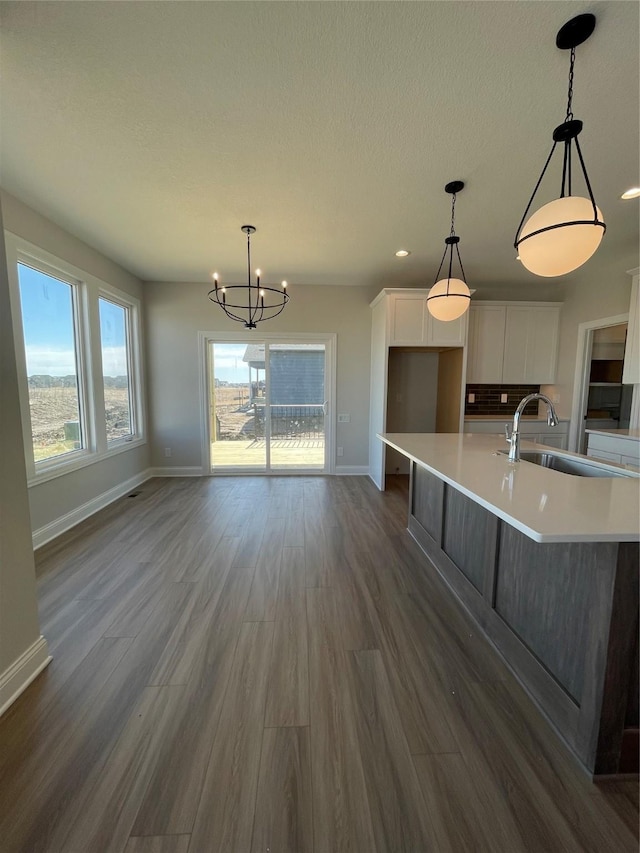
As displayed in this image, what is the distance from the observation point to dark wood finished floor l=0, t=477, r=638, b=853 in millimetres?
1008

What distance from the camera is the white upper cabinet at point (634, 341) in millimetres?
3273

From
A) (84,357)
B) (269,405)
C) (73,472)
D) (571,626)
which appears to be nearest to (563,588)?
(571,626)

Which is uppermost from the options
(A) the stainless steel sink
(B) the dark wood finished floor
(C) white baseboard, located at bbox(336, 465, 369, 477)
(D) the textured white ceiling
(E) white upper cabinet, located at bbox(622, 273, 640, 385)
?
(D) the textured white ceiling

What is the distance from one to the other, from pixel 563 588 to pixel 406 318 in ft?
11.4

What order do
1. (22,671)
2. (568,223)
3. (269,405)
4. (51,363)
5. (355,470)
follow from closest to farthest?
(568,223), (22,671), (51,363), (269,405), (355,470)

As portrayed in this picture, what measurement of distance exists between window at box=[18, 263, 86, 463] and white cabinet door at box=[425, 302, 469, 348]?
3948 mm

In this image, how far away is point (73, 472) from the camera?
3248mm

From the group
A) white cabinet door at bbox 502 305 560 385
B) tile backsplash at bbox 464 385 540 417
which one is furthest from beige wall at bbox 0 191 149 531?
white cabinet door at bbox 502 305 560 385

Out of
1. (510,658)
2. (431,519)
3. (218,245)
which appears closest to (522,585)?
(510,658)

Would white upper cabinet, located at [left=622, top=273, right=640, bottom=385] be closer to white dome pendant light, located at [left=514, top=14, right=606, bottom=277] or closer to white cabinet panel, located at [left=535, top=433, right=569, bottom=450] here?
white cabinet panel, located at [left=535, top=433, right=569, bottom=450]

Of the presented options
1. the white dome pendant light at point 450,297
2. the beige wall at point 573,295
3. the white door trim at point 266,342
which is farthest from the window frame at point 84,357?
the beige wall at point 573,295

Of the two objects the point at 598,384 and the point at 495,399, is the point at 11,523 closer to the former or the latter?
the point at 495,399

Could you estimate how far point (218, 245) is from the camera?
348 cm

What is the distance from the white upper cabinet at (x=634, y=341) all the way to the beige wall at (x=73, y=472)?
5.50m
